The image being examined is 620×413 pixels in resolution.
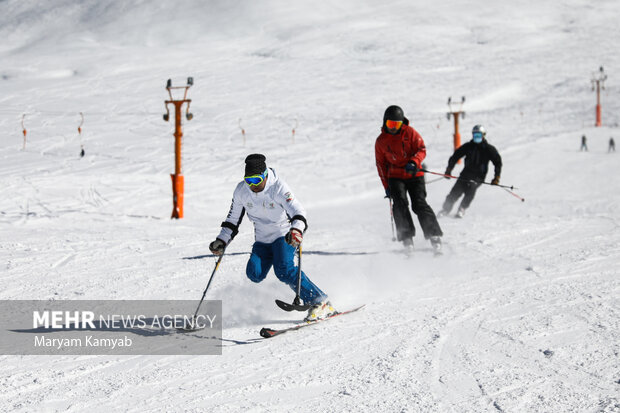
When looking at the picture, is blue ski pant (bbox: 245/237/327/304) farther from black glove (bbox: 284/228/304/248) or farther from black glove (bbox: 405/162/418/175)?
black glove (bbox: 405/162/418/175)

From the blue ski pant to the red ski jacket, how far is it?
271 cm

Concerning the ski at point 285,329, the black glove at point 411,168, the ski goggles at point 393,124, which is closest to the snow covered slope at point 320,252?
the ski at point 285,329

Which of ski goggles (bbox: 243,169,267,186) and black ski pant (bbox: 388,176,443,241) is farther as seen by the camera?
black ski pant (bbox: 388,176,443,241)

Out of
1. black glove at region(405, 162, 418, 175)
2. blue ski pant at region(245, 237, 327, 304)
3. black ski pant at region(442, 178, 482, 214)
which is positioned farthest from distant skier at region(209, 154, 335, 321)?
black ski pant at region(442, 178, 482, 214)

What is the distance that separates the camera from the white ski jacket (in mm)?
4473

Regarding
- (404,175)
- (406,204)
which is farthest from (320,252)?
(404,175)

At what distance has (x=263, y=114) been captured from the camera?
1416 inches

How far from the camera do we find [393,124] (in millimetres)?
6707

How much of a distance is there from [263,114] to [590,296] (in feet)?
105

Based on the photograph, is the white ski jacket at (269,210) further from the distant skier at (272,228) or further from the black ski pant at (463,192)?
the black ski pant at (463,192)

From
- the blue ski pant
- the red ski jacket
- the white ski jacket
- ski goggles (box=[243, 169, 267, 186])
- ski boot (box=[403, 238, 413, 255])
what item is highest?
the red ski jacket


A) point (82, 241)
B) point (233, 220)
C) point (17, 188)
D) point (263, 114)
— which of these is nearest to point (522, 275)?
point (233, 220)

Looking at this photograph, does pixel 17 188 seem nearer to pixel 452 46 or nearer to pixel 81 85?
pixel 81 85

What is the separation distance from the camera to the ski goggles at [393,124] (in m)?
6.68
